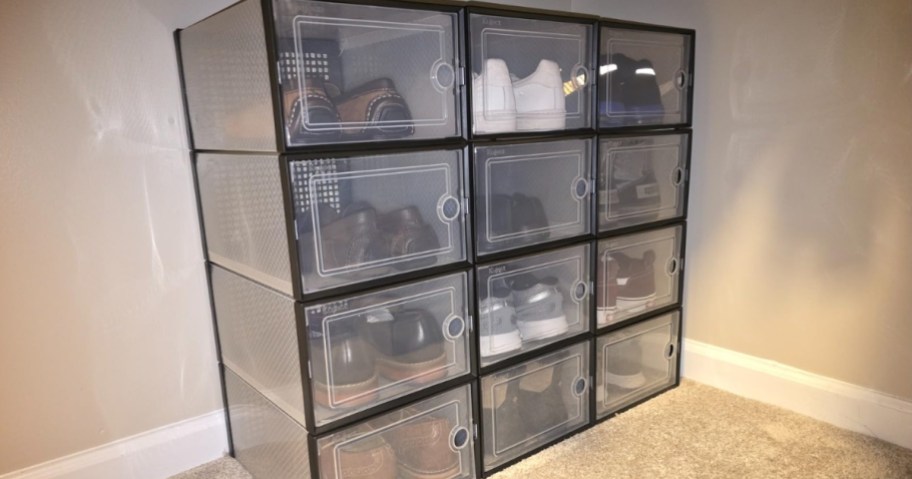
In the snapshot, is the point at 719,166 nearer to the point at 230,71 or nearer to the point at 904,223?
the point at 904,223

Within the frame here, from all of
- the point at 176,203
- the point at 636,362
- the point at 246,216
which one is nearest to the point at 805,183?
the point at 636,362

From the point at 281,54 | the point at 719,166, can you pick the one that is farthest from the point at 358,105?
the point at 719,166

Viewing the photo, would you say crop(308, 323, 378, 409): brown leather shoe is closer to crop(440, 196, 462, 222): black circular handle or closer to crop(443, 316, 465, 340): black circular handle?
crop(443, 316, 465, 340): black circular handle

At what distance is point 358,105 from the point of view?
1.16 metres

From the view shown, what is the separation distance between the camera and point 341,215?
46.4 inches

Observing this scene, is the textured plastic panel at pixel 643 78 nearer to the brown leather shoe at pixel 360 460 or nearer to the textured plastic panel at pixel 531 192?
the textured plastic panel at pixel 531 192

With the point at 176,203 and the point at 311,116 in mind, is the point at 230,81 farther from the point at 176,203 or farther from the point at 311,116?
the point at 176,203

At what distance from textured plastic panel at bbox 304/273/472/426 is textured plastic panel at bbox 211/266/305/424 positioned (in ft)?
0.18

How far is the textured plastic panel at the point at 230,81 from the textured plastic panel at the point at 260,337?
1.10ft

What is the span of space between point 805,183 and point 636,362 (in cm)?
71

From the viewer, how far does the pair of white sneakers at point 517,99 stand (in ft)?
4.45

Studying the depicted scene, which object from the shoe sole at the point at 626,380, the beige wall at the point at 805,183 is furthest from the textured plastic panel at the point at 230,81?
the beige wall at the point at 805,183

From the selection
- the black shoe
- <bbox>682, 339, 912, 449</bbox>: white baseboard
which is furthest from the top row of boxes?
<bbox>682, 339, 912, 449</bbox>: white baseboard

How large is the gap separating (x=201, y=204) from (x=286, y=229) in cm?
51
